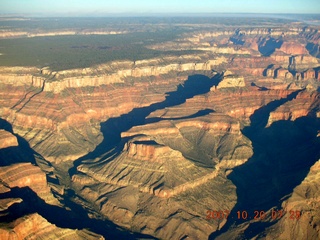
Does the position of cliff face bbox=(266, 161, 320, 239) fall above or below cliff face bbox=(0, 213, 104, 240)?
below

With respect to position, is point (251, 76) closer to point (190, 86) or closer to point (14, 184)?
point (190, 86)

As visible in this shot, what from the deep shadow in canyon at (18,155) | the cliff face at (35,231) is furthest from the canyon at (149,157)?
the deep shadow in canyon at (18,155)

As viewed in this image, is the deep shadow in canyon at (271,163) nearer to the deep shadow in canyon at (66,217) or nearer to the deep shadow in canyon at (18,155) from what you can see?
the deep shadow in canyon at (66,217)

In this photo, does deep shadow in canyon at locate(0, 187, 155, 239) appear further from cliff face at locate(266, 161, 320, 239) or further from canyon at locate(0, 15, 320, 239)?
cliff face at locate(266, 161, 320, 239)

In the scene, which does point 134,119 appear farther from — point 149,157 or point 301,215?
point 301,215
